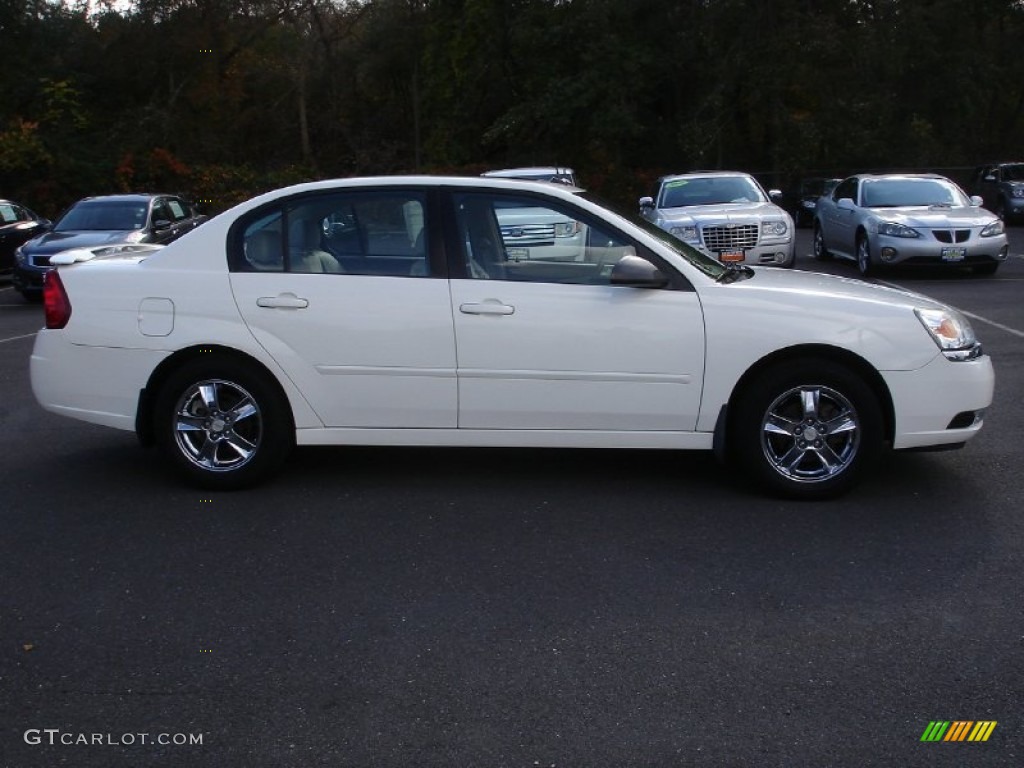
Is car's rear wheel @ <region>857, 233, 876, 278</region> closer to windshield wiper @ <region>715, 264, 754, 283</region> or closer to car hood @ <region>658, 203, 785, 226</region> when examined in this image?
car hood @ <region>658, 203, 785, 226</region>

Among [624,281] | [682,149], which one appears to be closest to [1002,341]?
[624,281]

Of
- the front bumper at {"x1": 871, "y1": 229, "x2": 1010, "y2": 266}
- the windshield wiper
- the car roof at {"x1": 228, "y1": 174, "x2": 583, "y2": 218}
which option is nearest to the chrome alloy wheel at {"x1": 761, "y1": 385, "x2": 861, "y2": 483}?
the windshield wiper

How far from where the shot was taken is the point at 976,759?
11.8 feet

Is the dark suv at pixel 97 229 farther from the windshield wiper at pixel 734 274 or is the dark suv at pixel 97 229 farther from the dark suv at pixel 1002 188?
the dark suv at pixel 1002 188

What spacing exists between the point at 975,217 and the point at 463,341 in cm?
1314

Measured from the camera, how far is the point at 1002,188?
32.1m

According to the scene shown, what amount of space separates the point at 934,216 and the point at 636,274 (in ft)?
40.9

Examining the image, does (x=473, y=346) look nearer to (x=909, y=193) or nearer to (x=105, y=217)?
(x=105, y=217)

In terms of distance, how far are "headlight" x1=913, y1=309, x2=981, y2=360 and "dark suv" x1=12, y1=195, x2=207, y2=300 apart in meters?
12.1

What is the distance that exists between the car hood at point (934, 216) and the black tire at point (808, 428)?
→ 11.7 m

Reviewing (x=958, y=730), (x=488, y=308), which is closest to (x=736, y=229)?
(x=488, y=308)

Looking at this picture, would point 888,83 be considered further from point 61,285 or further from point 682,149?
point 61,285

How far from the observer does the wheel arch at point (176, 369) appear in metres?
6.39

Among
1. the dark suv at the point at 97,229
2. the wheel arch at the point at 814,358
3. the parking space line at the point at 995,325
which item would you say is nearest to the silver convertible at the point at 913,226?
the parking space line at the point at 995,325
